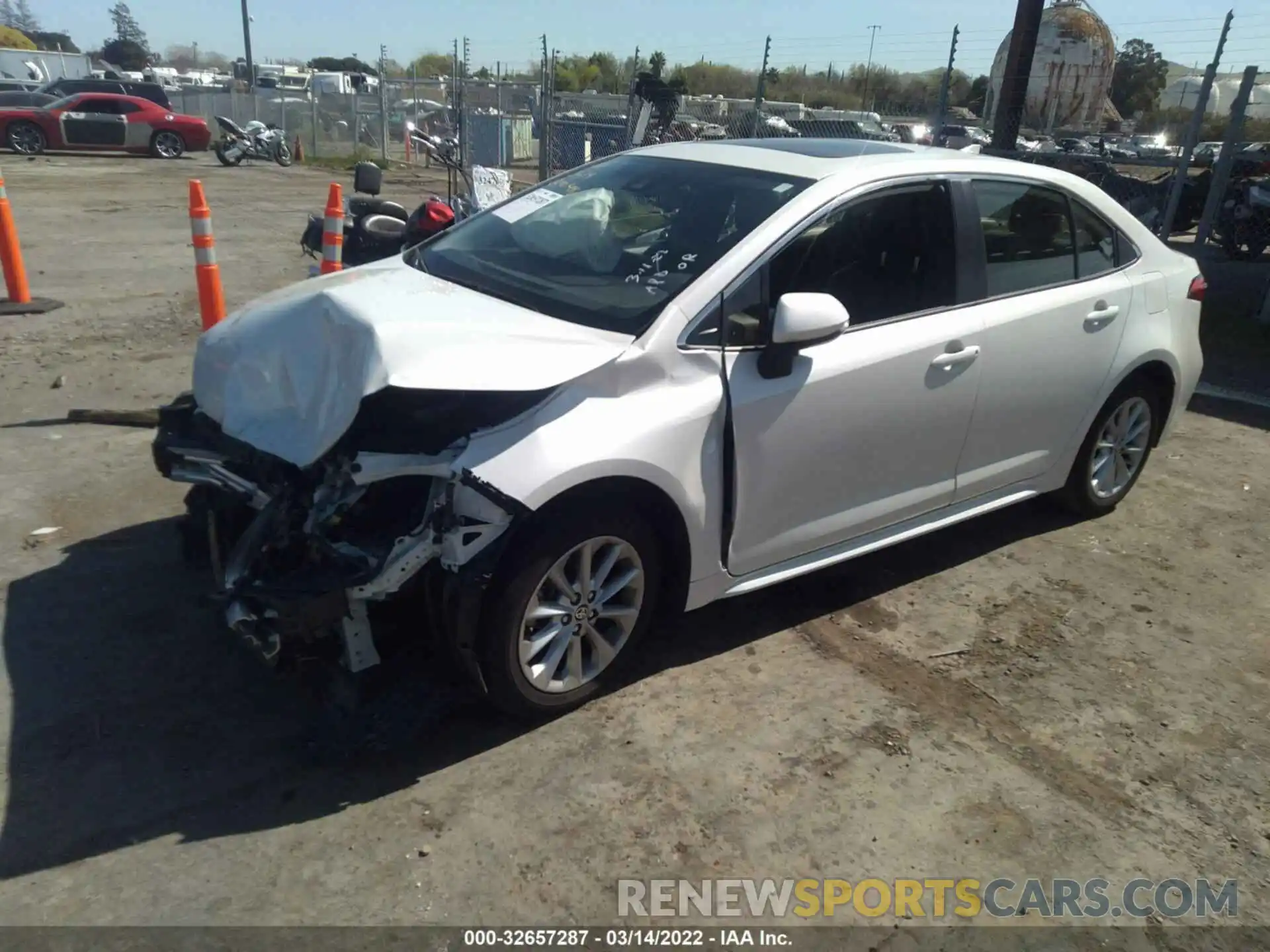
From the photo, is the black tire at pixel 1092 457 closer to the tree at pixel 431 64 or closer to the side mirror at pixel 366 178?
the side mirror at pixel 366 178

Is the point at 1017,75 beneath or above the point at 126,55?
above

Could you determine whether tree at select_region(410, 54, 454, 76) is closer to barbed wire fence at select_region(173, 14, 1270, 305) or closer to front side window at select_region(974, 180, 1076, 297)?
barbed wire fence at select_region(173, 14, 1270, 305)

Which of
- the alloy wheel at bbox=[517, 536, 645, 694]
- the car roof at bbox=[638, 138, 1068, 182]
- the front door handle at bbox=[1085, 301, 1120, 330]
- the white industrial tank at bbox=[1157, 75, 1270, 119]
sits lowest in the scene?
the alloy wheel at bbox=[517, 536, 645, 694]

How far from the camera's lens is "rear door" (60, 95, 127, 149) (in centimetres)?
2341

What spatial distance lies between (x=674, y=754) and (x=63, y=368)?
549 centimetres

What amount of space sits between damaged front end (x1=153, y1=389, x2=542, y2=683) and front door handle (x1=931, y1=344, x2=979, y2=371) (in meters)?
1.71

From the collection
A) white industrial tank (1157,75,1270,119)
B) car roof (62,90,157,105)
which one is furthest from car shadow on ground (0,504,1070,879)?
car roof (62,90,157,105)

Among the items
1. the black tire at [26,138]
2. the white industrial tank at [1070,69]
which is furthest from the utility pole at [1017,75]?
the black tire at [26,138]

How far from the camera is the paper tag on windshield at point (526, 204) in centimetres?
427

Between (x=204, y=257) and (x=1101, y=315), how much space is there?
5187 mm

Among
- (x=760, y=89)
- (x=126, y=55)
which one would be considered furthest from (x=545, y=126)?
(x=126, y=55)

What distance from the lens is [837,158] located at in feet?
12.9

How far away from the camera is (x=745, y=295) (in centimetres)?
345

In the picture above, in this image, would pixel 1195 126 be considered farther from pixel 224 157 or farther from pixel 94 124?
pixel 94 124
